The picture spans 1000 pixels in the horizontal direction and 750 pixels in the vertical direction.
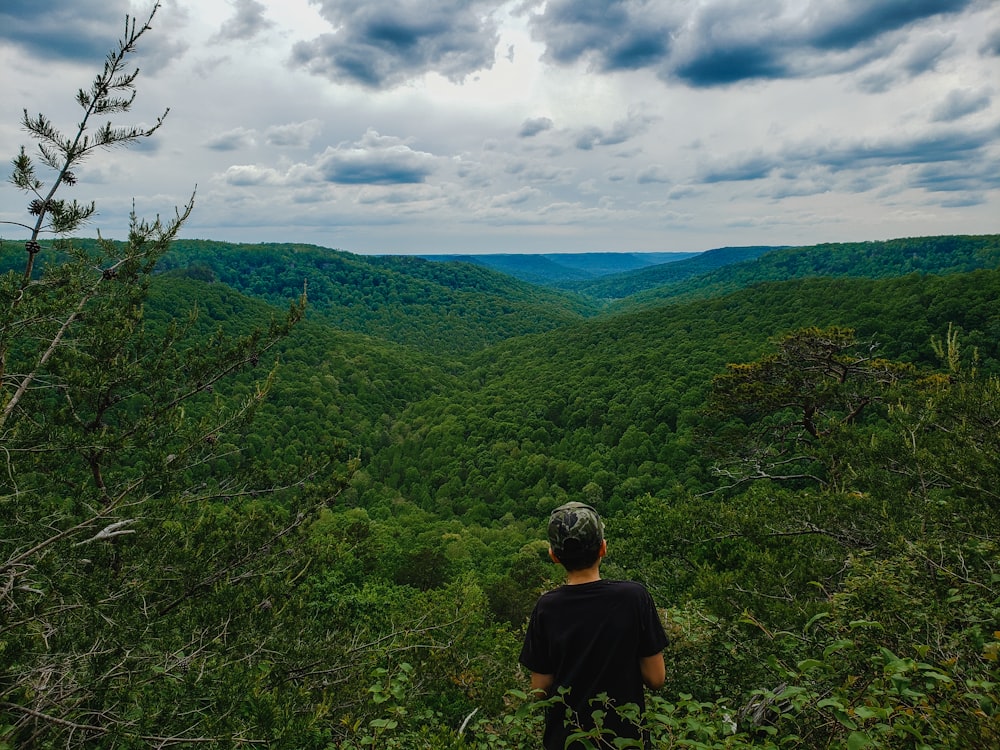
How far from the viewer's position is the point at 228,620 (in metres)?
6.43

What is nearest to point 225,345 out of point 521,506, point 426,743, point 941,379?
point 426,743

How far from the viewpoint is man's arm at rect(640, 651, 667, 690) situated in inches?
107

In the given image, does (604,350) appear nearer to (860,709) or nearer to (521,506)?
(521,506)

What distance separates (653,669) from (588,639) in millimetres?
386

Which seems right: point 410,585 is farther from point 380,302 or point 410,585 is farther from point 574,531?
point 380,302

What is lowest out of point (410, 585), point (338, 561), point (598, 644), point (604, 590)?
point (410, 585)

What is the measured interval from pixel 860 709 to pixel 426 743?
113 inches

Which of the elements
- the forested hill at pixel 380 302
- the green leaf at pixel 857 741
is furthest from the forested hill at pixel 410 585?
the forested hill at pixel 380 302

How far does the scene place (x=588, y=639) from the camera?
2.69 meters

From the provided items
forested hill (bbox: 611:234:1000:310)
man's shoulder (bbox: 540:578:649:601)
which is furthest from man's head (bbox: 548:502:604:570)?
forested hill (bbox: 611:234:1000:310)

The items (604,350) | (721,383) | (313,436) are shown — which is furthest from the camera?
(604,350)

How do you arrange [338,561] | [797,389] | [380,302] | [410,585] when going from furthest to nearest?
[380,302], [410,585], [797,389], [338,561]

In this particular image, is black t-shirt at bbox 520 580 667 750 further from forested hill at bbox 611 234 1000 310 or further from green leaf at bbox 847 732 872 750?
forested hill at bbox 611 234 1000 310

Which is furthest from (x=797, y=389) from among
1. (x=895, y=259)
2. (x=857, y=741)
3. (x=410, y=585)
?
(x=895, y=259)
